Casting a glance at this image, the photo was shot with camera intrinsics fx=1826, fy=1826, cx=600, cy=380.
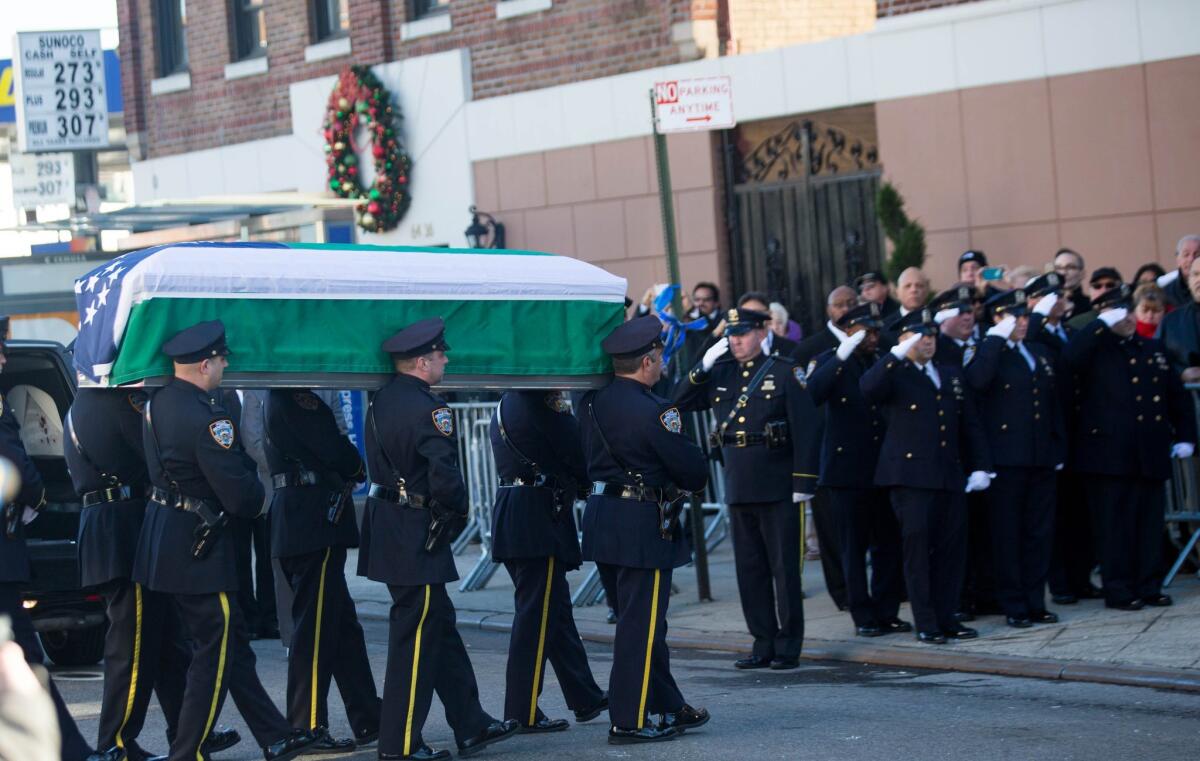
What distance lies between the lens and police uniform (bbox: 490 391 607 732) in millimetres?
8922

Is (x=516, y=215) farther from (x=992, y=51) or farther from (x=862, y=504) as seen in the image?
(x=862, y=504)

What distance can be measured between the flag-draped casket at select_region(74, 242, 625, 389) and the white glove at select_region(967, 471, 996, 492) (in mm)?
2705

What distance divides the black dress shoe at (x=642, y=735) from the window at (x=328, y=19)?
14205 mm

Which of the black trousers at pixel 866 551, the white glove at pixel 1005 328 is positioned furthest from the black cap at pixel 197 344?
the white glove at pixel 1005 328

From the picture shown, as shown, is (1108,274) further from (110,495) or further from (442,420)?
(110,495)

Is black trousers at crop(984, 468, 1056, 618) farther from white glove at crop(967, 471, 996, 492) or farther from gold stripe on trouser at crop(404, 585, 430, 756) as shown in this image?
gold stripe on trouser at crop(404, 585, 430, 756)

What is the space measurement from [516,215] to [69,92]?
5.51m

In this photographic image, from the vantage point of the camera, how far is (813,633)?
11234 millimetres

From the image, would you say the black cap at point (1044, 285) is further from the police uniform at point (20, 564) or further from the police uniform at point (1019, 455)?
the police uniform at point (20, 564)

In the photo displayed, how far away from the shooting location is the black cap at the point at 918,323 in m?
10.4

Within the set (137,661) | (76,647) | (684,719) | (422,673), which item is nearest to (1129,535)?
(684,719)

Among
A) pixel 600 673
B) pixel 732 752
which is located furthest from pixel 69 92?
pixel 732 752

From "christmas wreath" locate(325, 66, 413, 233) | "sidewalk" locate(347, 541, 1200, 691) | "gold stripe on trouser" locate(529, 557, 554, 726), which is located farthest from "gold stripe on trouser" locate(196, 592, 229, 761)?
"christmas wreath" locate(325, 66, 413, 233)

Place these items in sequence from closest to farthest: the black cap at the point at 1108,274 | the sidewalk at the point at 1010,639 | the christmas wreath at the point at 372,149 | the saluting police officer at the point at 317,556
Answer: the saluting police officer at the point at 317,556 < the sidewalk at the point at 1010,639 < the black cap at the point at 1108,274 < the christmas wreath at the point at 372,149
